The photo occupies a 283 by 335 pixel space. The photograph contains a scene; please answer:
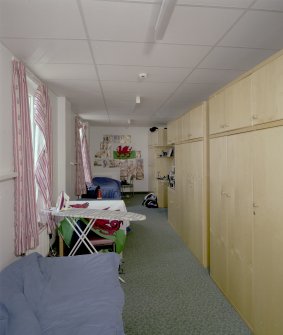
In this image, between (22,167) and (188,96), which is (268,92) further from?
(188,96)

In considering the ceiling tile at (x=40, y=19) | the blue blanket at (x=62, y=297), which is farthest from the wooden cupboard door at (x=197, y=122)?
the blue blanket at (x=62, y=297)

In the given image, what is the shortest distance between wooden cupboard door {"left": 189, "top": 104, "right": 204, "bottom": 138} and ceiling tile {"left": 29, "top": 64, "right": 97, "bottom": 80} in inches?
53.6

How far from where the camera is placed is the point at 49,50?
2104 mm

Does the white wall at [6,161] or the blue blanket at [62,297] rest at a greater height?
the white wall at [6,161]

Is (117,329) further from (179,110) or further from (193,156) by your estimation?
(179,110)

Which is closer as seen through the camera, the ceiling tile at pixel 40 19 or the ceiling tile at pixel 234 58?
the ceiling tile at pixel 40 19

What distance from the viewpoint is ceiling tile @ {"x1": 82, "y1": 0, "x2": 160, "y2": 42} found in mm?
1479

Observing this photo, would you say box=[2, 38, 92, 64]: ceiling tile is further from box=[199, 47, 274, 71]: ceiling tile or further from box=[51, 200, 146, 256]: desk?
box=[51, 200, 146, 256]: desk

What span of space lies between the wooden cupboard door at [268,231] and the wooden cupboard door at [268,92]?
0.11m

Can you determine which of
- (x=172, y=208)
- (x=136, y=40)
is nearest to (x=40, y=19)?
(x=136, y=40)

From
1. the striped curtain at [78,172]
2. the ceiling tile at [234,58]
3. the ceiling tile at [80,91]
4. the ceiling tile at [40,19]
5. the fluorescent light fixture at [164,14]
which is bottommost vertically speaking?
the striped curtain at [78,172]

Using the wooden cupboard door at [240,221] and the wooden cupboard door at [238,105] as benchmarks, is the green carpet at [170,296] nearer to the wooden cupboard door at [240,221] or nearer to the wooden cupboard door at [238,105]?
the wooden cupboard door at [240,221]

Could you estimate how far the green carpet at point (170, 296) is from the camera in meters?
1.93

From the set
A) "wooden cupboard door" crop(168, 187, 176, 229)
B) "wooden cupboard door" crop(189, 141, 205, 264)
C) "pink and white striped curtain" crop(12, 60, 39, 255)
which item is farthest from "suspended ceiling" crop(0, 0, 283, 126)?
"wooden cupboard door" crop(168, 187, 176, 229)
